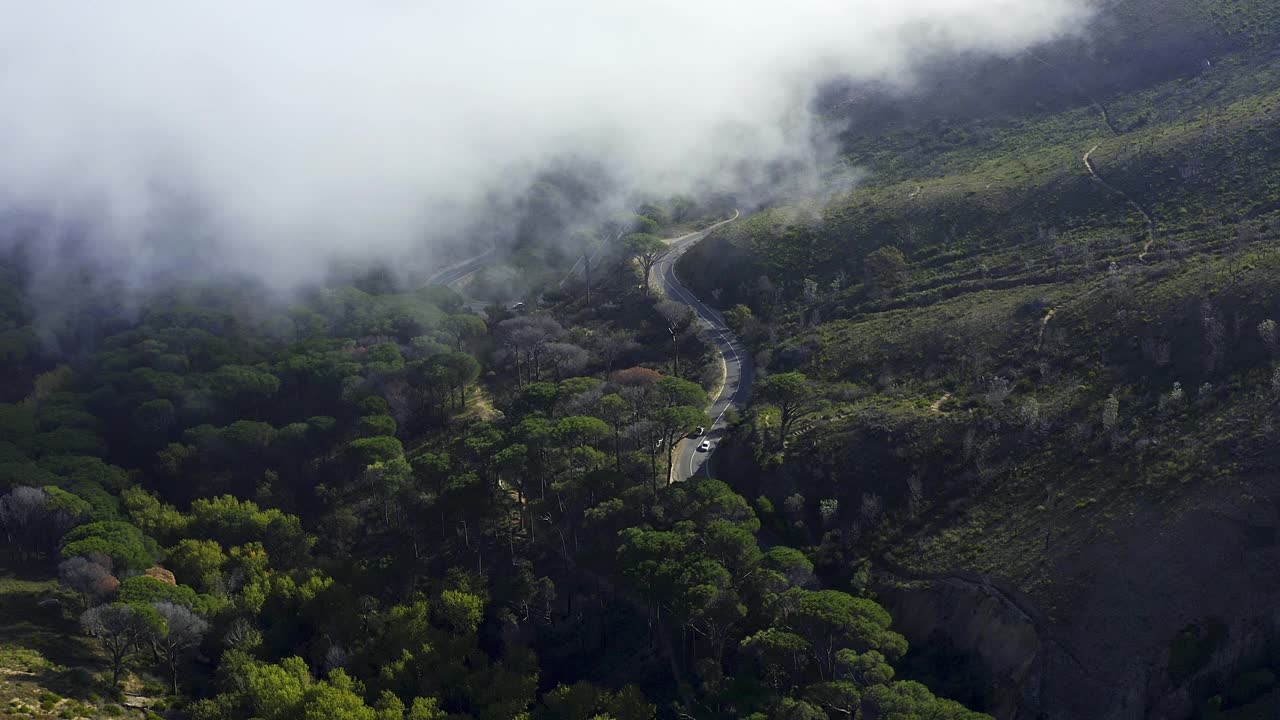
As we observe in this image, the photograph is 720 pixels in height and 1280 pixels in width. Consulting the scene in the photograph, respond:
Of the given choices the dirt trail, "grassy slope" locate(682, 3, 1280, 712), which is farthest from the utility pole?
the dirt trail

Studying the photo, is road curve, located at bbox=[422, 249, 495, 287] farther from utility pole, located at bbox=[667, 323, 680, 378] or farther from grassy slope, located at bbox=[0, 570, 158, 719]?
grassy slope, located at bbox=[0, 570, 158, 719]

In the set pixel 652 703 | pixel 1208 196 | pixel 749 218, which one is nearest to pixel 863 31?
pixel 749 218

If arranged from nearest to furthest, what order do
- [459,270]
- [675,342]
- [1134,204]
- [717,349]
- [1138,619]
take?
[1138,619], [1134,204], [717,349], [675,342], [459,270]

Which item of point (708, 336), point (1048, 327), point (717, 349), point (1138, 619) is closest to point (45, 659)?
point (717, 349)

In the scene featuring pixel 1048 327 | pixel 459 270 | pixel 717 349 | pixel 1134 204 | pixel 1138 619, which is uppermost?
pixel 1134 204

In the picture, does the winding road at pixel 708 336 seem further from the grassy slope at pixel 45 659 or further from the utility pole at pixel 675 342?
the grassy slope at pixel 45 659

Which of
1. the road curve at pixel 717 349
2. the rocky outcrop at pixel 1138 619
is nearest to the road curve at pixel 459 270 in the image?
the road curve at pixel 717 349

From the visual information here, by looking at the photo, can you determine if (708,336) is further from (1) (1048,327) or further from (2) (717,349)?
(1) (1048,327)

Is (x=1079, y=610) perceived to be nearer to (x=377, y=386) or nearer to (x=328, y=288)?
(x=377, y=386)
